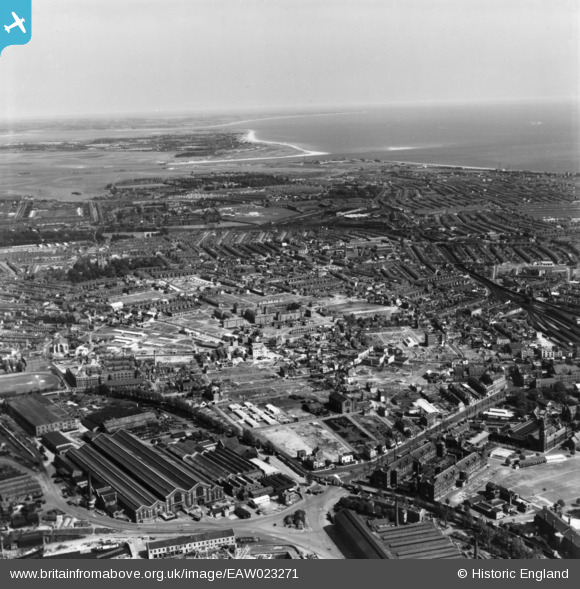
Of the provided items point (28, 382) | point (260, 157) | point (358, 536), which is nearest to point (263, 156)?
point (260, 157)

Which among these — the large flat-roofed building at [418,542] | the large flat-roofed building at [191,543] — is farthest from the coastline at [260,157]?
the large flat-roofed building at [418,542]

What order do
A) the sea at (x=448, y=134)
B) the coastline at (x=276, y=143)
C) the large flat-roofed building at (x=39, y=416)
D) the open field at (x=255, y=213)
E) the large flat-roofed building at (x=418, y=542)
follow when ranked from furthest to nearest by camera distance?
the coastline at (x=276, y=143), the sea at (x=448, y=134), the open field at (x=255, y=213), the large flat-roofed building at (x=39, y=416), the large flat-roofed building at (x=418, y=542)

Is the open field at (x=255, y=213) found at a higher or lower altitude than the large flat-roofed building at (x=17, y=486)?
higher

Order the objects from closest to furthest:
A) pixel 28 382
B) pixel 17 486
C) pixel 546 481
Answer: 1. pixel 17 486
2. pixel 546 481
3. pixel 28 382

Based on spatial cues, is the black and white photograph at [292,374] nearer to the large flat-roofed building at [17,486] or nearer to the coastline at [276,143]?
the large flat-roofed building at [17,486]

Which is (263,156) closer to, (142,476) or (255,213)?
(255,213)

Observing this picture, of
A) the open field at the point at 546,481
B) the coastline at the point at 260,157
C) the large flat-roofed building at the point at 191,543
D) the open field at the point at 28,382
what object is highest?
the coastline at the point at 260,157

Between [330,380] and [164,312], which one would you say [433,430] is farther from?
[164,312]
